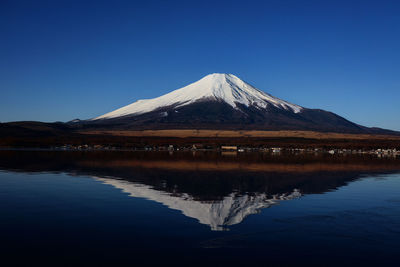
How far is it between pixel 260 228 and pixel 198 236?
7.72 ft

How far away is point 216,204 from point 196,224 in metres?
3.88

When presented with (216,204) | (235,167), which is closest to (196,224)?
(216,204)

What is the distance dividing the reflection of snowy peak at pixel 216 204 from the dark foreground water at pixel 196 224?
0.04 m

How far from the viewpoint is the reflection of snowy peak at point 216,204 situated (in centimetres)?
1453

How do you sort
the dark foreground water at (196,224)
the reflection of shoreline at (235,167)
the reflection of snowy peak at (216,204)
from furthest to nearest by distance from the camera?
the reflection of shoreline at (235,167), the reflection of snowy peak at (216,204), the dark foreground water at (196,224)

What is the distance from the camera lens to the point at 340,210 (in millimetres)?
16609

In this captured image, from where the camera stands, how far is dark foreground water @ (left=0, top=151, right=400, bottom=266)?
10.2 m

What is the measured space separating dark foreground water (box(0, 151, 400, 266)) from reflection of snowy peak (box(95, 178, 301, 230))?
4 centimetres

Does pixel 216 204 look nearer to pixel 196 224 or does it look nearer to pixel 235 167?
pixel 196 224

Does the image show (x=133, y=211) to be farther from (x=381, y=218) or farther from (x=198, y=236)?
(x=381, y=218)

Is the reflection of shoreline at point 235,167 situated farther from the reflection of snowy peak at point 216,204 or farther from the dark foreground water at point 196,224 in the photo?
the reflection of snowy peak at point 216,204

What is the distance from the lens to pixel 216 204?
17375mm

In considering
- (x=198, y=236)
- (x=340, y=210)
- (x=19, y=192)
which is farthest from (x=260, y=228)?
(x=19, y=192)

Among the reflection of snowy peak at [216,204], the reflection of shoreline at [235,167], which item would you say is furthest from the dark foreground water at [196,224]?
the reflection of shoreline at [235,167]
